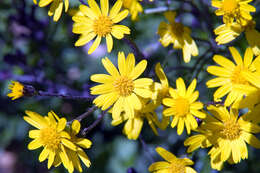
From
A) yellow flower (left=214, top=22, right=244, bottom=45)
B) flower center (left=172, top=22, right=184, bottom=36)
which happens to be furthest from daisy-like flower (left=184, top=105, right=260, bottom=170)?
flower center (left=172, top=22, right=184, bottom=36)

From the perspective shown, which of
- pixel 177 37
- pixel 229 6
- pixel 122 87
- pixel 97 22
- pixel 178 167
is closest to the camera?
pixel 229 6

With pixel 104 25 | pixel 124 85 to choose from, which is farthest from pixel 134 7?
pixel 124 85

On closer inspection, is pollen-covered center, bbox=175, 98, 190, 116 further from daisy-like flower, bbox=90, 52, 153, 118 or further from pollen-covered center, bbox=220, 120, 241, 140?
pollen-covered center, bbox=220, 120, 241, 140

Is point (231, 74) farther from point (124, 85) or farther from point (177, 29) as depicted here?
point (124, 85)

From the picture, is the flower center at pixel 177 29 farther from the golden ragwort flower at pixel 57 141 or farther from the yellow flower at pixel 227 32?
the golden ragwort flower at pixel 57 141

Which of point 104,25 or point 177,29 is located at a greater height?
point 104,25

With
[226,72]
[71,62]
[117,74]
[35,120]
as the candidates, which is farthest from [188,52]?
[71,62]
